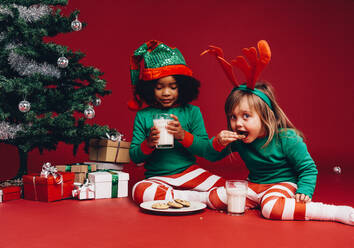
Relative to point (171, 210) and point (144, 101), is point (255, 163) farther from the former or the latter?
point (144, 101)

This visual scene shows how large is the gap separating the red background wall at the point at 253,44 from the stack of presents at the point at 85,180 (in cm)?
130

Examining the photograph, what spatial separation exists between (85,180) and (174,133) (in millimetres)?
757

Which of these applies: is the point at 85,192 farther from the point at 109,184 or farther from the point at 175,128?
the point at 175,128

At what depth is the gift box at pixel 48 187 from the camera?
222 cm

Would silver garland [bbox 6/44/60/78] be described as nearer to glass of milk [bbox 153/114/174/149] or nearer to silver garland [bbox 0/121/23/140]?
silver garland [bbox 0/121/23/140]

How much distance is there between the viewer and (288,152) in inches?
76.7

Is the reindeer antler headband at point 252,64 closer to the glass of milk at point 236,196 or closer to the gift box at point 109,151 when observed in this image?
the glass of milk at point 236,196

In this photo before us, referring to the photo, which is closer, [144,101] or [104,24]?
[144,101]

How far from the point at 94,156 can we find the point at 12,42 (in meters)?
0.89

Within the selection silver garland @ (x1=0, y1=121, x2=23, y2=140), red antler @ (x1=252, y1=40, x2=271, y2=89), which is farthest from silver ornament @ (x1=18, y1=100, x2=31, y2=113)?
red antler @ (x1=252, y1=40, x2=271, y2=89)

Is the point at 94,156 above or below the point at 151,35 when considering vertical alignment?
below

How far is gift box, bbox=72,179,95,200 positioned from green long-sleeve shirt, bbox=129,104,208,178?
0.30 metres

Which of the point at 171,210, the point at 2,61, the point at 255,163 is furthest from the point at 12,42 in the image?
the point at 255,163

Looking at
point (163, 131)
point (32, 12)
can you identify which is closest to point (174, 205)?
point (163, 131)
